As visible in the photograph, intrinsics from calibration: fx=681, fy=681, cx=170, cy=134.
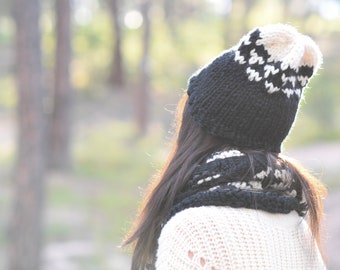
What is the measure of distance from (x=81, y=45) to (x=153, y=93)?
140 inches

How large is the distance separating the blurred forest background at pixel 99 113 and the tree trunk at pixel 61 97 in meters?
0.03

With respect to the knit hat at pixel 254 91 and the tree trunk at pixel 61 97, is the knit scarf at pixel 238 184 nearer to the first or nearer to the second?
the knit hat at pixel 254 91

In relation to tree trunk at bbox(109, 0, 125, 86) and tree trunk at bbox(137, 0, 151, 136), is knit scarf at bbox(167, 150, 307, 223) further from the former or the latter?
tree trunk at bbox(109, 0, 125, 86)

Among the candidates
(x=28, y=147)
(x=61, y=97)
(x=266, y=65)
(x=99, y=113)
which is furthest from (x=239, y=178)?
(x=99, y=113)

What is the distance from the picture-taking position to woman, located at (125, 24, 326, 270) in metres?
1.69

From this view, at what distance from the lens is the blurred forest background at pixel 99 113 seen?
Result: 762 centimetres

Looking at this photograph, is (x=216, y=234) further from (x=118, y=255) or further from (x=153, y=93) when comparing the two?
(x=153, y=93)

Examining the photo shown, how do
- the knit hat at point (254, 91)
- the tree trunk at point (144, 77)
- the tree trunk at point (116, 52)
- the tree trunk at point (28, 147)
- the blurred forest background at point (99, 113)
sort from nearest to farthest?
the knit hat at point (254, 91), the tree trunk at point (28, 147), the blurred forest background at point (99, 113), the tree trunk at point (144, 77), the tree trunk at point (116, 52)

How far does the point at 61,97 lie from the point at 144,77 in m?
5.05

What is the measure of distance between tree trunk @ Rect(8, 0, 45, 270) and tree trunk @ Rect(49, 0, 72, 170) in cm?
797

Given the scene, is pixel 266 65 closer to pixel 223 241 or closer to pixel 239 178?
pixel 239 178

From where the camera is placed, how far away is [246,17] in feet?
95.9

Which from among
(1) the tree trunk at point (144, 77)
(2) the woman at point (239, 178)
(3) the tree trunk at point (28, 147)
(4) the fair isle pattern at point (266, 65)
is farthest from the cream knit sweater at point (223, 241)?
(1) the tree trunk at point (144, 77)

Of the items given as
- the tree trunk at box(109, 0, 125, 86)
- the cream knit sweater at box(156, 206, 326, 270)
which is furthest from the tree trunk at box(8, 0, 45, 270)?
the tree trunk at box(109, 0, 125, 86)
